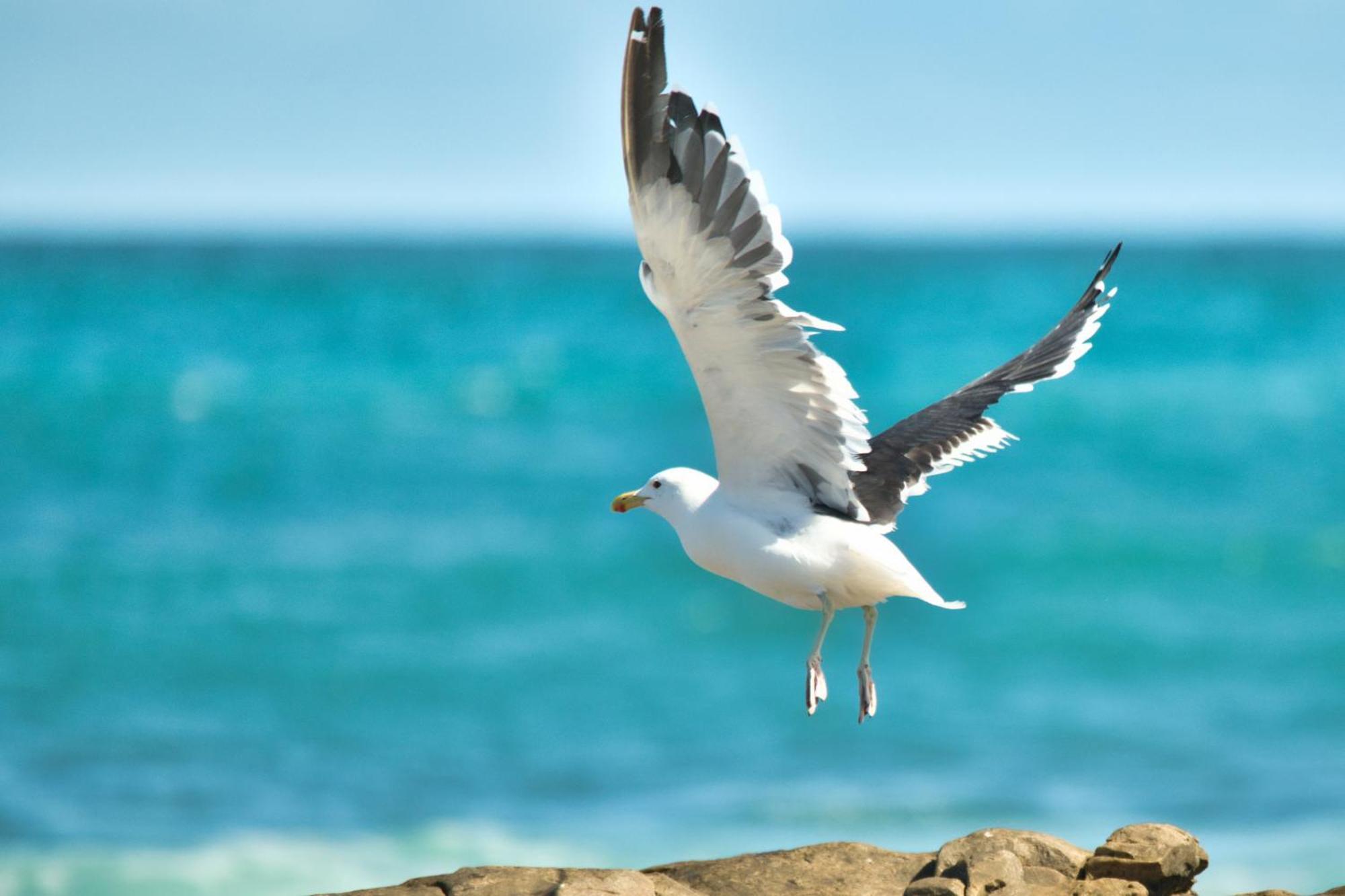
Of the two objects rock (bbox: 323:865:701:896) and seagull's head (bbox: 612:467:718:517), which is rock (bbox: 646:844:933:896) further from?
seagull's head (bbox: 612:467:718:517)

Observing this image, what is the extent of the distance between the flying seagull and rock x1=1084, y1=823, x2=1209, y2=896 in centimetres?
93

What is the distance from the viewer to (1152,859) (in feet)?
17.3

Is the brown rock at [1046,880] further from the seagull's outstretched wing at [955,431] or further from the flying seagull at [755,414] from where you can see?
the seagull's outstretched wing at [955,431]

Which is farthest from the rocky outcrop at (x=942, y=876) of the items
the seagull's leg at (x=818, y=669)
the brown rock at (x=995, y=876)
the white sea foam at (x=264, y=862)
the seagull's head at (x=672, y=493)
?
the white sea foam at (x=264, y=862)

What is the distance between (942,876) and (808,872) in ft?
2.04

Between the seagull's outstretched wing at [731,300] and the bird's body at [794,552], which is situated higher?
the seagull's outstretched wing at [731,300]

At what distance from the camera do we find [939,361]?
3131cm

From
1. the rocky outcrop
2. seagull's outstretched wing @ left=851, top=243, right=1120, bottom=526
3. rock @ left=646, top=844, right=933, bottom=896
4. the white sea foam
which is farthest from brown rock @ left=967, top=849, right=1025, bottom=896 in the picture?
the white sea foam

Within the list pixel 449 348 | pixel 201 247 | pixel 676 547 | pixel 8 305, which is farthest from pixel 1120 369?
pixel 201 247

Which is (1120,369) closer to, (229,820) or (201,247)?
(229,820)

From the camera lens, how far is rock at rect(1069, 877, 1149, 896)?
518 cm

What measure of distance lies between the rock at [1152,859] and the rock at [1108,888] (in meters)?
0.04

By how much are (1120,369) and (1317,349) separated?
5.24 meters

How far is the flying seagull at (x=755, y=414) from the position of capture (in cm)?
533
